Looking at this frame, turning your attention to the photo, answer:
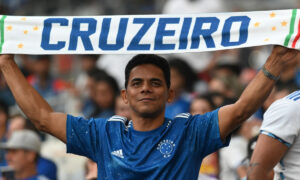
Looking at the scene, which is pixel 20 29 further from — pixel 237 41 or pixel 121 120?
pixel 237 41

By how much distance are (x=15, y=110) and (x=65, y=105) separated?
40.4 inches

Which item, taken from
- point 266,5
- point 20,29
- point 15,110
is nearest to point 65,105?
point 15,110

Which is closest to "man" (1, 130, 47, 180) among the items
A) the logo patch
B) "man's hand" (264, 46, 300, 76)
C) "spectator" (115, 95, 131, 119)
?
"spectator" (115, 95, 131, 119)

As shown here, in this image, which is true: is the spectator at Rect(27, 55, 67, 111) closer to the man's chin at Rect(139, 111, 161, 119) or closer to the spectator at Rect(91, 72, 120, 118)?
the spectator at Rect(91, 72, 120, 118)

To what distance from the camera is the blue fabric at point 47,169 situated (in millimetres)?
8680

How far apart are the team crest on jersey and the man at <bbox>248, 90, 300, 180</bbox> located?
598 millimetres

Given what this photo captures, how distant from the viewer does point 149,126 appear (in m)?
5.71

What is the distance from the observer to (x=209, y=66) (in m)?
12.5

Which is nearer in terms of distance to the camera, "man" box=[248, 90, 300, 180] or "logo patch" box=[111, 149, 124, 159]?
"man" box=[248, 90, 300, 180]

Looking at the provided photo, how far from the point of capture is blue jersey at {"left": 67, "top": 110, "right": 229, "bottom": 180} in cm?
550

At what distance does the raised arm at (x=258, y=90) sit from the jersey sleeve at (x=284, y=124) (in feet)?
0.64

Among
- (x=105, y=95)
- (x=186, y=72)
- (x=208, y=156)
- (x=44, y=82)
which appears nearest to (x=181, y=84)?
(x=186, y=72)

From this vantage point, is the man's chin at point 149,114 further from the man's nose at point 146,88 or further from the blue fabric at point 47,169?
the blue fabric at point 47,169

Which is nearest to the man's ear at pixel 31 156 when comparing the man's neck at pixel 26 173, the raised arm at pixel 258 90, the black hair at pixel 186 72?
the man's neck at pixel 26 173
